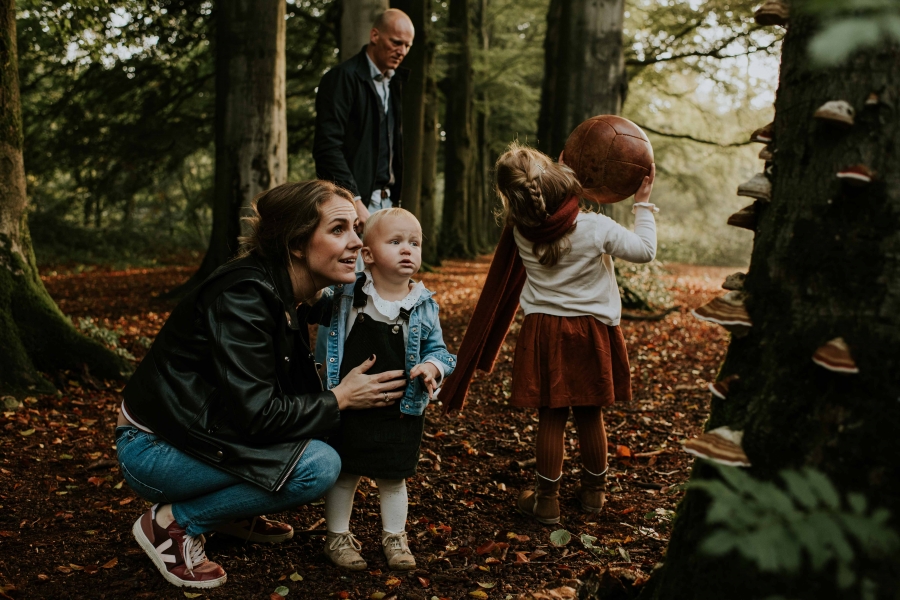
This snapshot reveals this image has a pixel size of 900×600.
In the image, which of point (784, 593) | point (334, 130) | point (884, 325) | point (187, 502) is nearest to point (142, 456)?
point (187, 502)

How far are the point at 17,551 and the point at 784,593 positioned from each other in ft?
9.92

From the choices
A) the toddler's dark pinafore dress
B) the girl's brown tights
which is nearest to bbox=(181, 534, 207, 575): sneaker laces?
the toddler's dark pinafore dress

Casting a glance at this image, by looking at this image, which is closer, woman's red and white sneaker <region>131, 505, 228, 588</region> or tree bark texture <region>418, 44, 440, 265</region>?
woman's red and white sneaker <region>131, 505, 228, 588</region>

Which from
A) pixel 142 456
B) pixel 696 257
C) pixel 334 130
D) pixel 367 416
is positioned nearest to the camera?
pixel 142 456

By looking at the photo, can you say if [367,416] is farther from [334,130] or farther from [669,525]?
[334,130]

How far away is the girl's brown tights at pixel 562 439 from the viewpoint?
361cm

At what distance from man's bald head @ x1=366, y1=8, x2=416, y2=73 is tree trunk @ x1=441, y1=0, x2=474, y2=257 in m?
13.9

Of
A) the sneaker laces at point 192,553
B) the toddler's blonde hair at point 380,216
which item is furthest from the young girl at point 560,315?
the sneaker laces at point 192,553

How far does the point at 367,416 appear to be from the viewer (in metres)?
2.97

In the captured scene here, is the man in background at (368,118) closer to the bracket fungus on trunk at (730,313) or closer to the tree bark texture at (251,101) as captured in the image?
the tree bark texture at (251,101)

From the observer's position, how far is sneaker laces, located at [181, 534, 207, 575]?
2788 millimetres

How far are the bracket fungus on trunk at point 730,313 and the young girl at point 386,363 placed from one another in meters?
1.24

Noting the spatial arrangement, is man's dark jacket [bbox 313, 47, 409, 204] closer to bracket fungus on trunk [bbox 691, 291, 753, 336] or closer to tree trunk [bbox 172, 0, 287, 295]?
tree trunk [bbox 172, 0, 287, 295]

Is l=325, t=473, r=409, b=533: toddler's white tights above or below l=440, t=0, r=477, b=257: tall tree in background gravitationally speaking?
below
